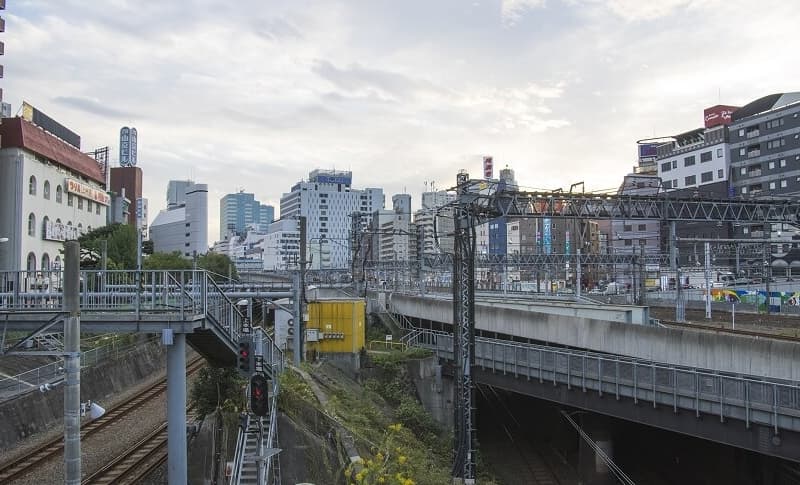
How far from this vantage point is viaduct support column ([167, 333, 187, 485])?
13900 millimetres

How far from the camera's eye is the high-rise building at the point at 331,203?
17075 centimetres

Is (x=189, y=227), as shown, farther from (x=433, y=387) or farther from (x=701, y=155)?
(x=433, y=387)

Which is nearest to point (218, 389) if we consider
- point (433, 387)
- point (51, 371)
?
point (51, 371)

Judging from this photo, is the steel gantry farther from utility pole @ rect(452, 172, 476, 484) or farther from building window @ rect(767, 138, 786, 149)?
building window @ rect(767, 138, 786, 149)

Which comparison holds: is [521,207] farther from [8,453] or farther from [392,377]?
[8,453]

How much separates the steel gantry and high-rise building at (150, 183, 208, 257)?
107 m

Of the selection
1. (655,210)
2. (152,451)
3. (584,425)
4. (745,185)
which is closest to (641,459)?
(584,425)

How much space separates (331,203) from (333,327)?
5684 inches

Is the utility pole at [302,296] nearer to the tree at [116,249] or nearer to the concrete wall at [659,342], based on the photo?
the concrete wall at [659,342]

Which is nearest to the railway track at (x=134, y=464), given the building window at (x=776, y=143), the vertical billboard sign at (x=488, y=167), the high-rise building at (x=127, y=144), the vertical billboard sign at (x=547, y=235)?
the building window at (x=776, y=143)

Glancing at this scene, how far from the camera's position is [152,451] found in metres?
18.1

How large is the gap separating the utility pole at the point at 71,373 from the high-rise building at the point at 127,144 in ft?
456

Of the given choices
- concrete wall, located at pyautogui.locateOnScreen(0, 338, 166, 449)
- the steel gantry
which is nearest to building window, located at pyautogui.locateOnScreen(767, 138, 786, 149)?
the steel gantry

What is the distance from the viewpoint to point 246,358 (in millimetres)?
11930
